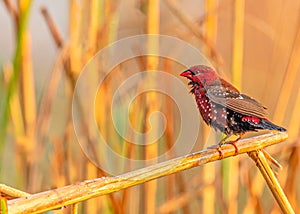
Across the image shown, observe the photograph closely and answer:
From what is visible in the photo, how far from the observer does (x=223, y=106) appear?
1.75ft

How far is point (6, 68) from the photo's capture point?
1278 mm

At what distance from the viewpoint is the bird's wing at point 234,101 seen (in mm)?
519

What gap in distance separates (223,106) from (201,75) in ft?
0.10

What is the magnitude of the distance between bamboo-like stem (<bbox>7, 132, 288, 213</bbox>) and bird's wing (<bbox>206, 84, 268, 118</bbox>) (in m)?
0.03

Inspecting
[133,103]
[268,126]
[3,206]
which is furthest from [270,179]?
[133,103]

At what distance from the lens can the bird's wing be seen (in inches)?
20.4

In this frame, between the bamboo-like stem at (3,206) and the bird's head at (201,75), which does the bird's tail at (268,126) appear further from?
the bamboo-like stem at (3,206)

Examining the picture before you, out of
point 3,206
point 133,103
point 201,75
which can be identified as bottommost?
point 3,206

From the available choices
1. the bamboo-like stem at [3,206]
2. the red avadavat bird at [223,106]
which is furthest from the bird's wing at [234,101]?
the bamboo-like stem at [3,206]

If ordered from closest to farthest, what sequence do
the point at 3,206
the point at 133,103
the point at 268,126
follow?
1. the point at 3,206
2. the point at 268,126
3. the point at 133,103

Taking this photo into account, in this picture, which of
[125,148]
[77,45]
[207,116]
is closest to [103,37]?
[77,45]

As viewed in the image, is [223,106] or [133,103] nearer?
[223,106]

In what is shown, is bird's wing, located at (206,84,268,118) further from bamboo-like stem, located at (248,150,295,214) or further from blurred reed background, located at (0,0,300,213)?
blurred reed background, located at (0,0,300,213)

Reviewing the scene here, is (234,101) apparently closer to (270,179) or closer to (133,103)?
(270,179)
